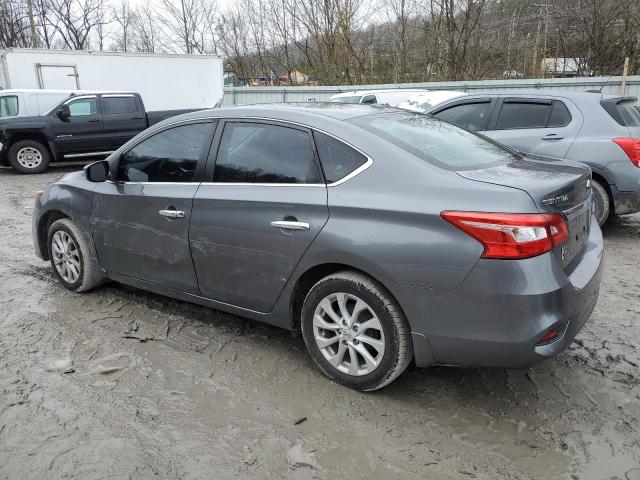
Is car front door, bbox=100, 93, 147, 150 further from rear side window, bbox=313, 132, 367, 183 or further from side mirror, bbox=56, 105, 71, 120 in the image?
rear side window, bbox=313, 132, 367, 183

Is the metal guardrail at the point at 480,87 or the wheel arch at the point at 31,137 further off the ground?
the metal guardrail at the point at 480,87

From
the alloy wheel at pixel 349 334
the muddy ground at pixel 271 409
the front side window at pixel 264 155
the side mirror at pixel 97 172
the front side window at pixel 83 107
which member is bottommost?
the muddy ground at pixel 271 409

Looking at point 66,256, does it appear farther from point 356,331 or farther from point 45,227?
point 356,331

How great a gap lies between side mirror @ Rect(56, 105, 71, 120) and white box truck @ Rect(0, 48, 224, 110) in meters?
4.21

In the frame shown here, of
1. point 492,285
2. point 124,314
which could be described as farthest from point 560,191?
point 124,314

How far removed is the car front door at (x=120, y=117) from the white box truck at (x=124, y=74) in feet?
13.0

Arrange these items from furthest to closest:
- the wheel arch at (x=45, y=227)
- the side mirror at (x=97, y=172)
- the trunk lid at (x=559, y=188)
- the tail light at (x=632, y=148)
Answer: the tail light at (x=632, y=148) < the wheel arch at (x=45, y=227) < the side mirror at (x=97, y=172) < the trunk lid at (x=559, y=188)

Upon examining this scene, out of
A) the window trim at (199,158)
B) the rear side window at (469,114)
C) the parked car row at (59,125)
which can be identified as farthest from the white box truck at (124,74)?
the window trim at (199,158)

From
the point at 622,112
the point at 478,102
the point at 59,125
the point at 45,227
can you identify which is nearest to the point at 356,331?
the point at 45,227

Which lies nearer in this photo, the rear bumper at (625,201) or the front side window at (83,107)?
the rear bumper at (625,201)

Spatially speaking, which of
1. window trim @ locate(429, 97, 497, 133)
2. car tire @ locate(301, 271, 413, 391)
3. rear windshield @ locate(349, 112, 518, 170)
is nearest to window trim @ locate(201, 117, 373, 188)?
rear windshield @ locate(349, 112, 518, 170)

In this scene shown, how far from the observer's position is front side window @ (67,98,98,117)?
41.4ft

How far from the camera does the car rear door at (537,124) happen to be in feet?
19.9

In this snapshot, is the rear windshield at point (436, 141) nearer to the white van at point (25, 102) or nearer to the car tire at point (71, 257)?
the car tire at point (71, 257)
